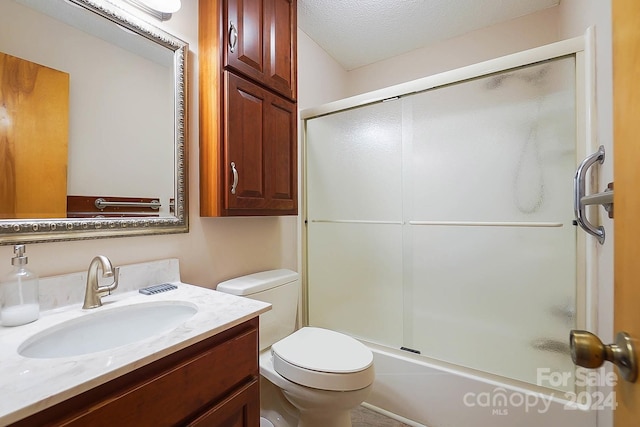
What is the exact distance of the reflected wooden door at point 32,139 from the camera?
819 millimetres

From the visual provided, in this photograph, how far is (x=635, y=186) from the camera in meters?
0.39

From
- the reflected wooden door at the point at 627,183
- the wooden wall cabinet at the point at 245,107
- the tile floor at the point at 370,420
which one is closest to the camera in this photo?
the reflected wooden door at the point at 627,183

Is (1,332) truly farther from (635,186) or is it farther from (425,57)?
(425,57)

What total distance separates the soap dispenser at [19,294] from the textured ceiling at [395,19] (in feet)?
6.06

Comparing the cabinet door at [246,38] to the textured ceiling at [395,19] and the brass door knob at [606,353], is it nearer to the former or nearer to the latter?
the textured ceiling at [395,19]

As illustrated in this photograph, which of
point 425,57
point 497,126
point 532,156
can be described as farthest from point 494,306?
point 425,57

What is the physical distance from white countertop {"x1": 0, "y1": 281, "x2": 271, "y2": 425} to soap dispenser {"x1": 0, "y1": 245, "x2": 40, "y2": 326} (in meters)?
0.03

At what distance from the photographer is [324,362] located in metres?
1.19

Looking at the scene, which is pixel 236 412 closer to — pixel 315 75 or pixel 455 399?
pixel 455 399

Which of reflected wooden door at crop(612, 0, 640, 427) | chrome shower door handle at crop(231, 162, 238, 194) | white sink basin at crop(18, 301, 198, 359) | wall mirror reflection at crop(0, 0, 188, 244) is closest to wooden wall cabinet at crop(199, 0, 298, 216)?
chrome shower door handle at crop(231, 162, 238, 194)

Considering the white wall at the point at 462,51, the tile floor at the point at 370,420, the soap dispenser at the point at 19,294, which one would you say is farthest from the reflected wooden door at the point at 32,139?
the white wall at the point at 462,51

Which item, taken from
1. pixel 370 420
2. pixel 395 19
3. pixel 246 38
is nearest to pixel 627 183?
pixel 246 38

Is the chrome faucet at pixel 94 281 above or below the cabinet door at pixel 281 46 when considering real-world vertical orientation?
below

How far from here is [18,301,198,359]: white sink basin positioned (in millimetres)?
742
